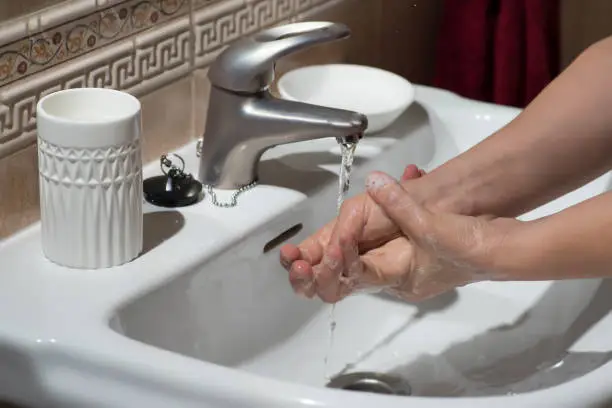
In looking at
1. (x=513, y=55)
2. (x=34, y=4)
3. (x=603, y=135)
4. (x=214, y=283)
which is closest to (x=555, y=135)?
(x=603, y=135)

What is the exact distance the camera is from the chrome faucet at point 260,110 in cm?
86

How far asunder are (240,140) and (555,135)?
248 mm

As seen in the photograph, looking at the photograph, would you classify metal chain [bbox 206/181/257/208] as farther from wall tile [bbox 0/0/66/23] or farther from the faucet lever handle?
wall tile [bbox 0/0/66/23]

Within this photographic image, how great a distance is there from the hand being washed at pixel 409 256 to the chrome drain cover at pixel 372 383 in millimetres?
102

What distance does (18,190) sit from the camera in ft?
2.66

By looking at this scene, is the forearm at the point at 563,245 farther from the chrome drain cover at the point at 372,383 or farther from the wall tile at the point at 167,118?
the wall tile at the point at 167,118

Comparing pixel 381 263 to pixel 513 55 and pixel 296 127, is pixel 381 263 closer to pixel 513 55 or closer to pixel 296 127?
pixel 296 127

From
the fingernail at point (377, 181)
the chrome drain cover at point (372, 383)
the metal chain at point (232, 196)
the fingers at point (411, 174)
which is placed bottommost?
the chrome drain cover at point (372, 383)

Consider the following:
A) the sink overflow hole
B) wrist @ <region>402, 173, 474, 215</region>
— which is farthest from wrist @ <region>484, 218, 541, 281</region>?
the sink overflow hole

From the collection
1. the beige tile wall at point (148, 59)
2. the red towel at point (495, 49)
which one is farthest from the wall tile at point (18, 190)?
the red towel at point (495, 49)

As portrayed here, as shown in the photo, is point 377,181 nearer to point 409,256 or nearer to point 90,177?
point 409,256

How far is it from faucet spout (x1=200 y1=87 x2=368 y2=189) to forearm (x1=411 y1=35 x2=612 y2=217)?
0.08 meters

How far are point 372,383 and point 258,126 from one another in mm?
227

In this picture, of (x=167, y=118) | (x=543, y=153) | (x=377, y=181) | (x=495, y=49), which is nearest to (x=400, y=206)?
(x=377, y=181)
